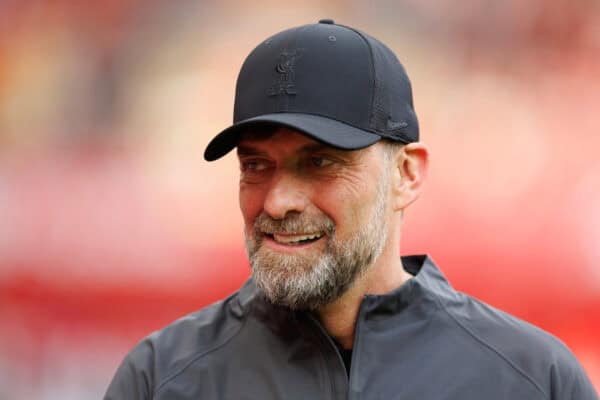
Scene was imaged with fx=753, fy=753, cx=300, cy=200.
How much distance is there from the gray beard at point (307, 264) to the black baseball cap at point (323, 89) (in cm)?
15

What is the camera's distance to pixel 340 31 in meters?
1.40

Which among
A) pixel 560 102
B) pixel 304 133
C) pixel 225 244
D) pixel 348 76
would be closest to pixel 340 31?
pixel 348 76

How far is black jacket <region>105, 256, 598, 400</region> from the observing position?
1.31 meters

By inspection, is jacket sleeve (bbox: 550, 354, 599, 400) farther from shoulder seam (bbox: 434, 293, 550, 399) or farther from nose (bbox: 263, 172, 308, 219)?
nose (bbox: 263, 172, 308, 219)

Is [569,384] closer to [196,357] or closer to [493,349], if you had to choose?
[493,349]

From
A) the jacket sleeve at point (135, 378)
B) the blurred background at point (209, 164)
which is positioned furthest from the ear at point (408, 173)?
the blurred background at point (209, 164)

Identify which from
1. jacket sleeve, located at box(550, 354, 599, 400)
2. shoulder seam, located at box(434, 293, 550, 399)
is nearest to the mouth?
shoulder seam, located at box(434, 293, 550, 399)

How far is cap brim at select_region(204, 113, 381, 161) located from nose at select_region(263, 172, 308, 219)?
10 cm

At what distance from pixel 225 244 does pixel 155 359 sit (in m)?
1.04

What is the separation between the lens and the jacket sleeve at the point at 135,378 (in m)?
1.39

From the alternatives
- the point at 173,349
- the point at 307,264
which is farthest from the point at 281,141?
the point at 173,349

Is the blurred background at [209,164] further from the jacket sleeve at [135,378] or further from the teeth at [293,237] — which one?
the teeth at [293,237]

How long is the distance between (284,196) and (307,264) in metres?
0.13

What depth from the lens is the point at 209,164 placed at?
246 cm
